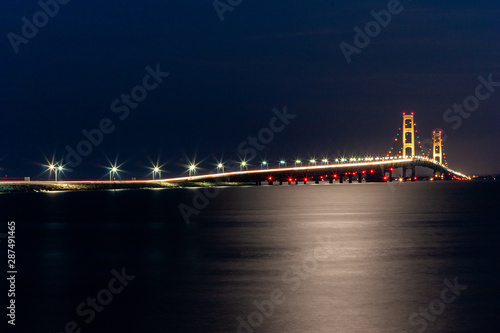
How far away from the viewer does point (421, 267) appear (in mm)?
20266

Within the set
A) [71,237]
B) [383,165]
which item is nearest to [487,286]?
[71,237]

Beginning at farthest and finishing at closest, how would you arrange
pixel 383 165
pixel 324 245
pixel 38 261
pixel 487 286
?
pixel 383 165
pixel 324 245
pixel 38 261
pixel 487 286

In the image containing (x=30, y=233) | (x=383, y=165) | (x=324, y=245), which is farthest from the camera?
(x=383, y=165)

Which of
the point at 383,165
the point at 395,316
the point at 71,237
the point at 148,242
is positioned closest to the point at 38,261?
the point at 148,242

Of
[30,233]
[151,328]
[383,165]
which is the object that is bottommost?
[151,328]

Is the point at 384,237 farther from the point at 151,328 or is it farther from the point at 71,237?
the point at 151,328

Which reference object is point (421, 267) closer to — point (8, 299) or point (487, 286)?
point (487, 286)

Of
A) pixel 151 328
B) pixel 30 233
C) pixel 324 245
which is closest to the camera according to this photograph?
pixel 151 328

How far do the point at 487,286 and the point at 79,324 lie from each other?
9.81 meters

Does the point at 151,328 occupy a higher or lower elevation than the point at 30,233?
lower

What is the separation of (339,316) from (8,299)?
7.26 metres

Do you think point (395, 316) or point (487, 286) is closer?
point (395, 316)

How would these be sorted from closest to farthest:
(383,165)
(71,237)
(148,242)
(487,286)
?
(487,286), (148,242), (71,237), (383,165)

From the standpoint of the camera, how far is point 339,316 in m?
13.2
